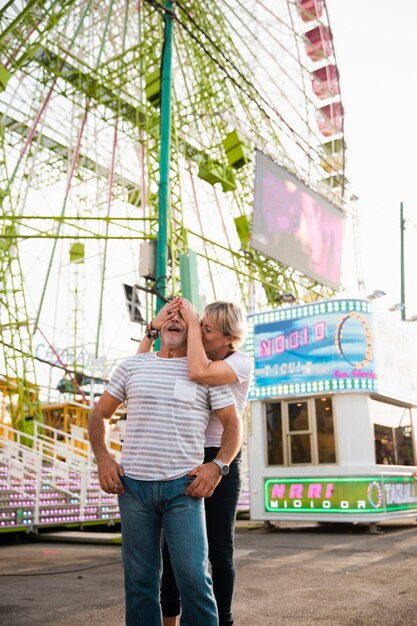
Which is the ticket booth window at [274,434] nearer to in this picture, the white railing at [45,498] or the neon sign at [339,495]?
the neon sign at [339,495]

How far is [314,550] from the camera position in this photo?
739 centimetres

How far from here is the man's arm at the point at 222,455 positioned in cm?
224

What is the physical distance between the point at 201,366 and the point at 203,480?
44cm

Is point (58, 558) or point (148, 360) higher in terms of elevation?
point (148, 360)

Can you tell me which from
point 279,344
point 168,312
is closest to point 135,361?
point 168,312

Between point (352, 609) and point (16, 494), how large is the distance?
6.99 m

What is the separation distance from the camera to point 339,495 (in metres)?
9.95

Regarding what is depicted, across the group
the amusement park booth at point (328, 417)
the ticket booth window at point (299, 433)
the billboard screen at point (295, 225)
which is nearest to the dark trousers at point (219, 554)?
the amusement park booth at point (328, 417)

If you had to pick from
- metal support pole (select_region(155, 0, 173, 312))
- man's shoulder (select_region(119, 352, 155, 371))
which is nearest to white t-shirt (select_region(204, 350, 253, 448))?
man's shoulder (select_region(119, 352, 155, 371))

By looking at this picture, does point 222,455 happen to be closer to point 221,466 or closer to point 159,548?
point 221,466

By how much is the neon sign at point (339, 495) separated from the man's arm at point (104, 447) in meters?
8.28

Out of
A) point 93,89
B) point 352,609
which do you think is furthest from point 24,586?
point 93,89

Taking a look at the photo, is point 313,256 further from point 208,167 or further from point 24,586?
point 24,586

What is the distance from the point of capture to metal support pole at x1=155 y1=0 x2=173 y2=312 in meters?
8.01
